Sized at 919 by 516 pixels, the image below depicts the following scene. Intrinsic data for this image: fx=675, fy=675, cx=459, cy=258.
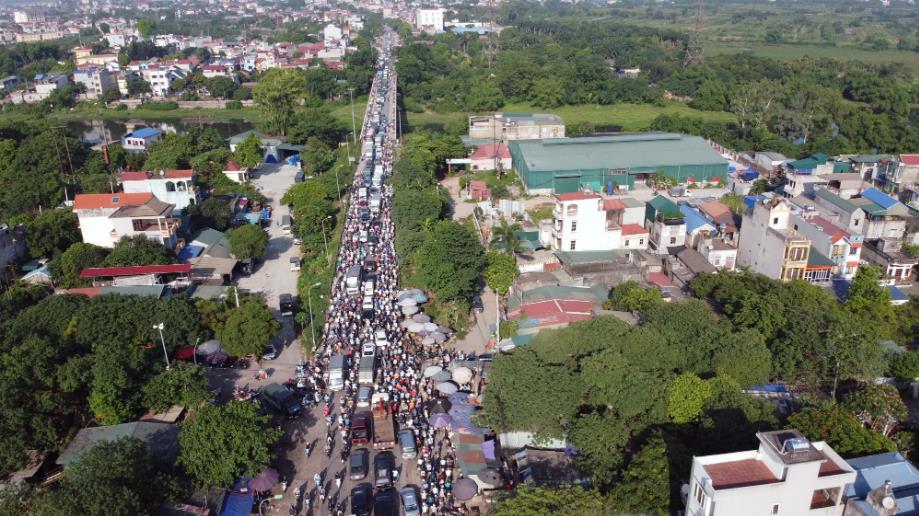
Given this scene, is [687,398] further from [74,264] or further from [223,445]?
[74,264]

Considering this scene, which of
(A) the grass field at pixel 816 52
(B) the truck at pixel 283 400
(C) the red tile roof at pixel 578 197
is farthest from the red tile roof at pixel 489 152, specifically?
(A) the grass field at pixel 816 52

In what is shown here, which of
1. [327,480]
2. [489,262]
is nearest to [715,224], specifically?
[489,262]

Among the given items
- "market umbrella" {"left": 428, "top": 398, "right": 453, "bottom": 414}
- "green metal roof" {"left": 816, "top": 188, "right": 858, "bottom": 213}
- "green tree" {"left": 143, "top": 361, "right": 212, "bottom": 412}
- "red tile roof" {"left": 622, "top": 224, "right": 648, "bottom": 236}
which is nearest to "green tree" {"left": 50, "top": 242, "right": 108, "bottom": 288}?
"green tree" {"left": 143, "top": 361, "right": 212, "bottom": 412}

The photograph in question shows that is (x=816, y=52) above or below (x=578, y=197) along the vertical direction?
above

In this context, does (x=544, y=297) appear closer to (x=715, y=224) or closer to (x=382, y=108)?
(x=715, y=224)

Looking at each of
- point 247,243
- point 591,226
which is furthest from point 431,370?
point 247,243

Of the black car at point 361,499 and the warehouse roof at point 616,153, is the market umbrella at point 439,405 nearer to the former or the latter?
the black car at point 361,499

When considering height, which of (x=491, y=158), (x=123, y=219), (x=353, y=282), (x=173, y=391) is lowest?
(x=353, y=282)
